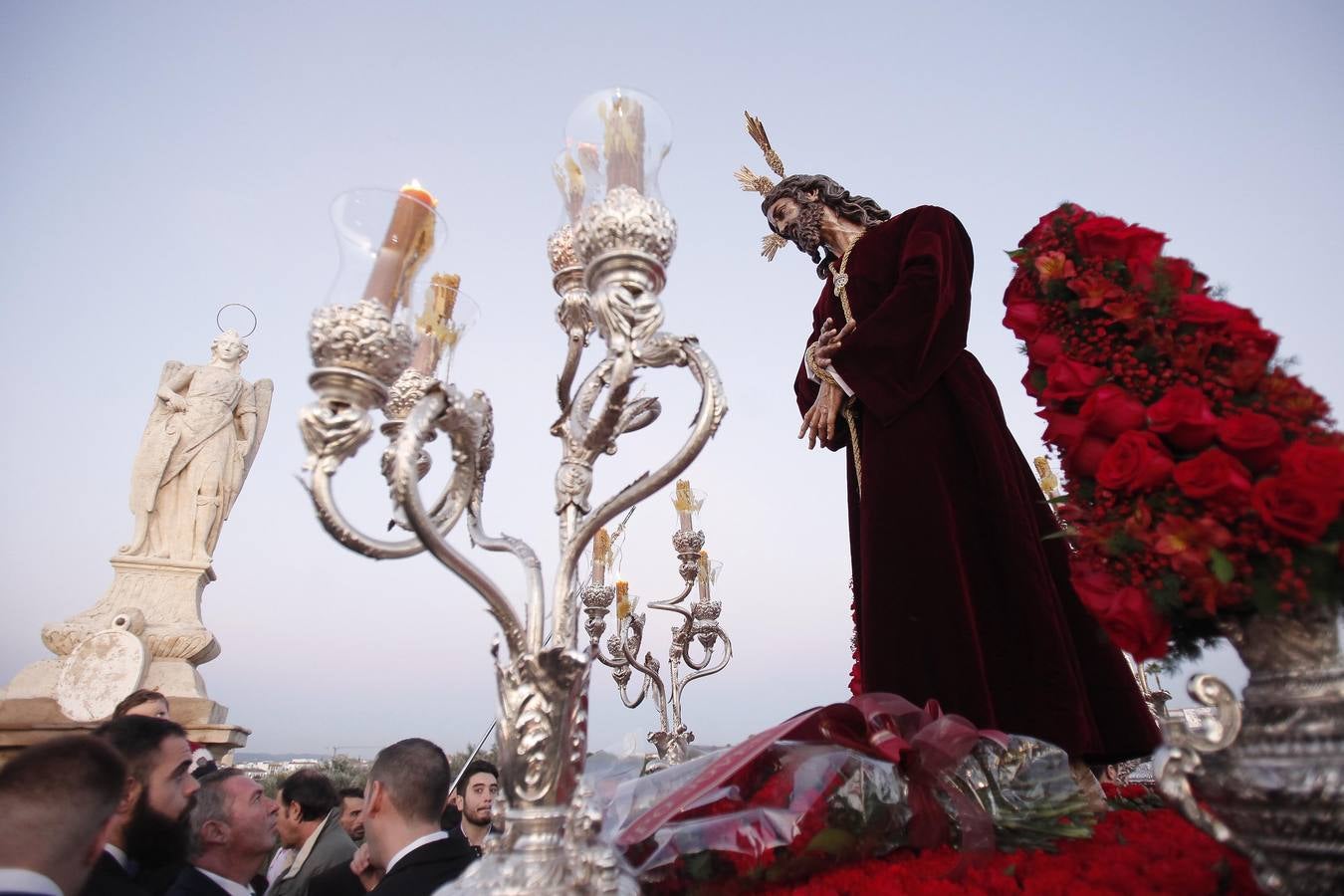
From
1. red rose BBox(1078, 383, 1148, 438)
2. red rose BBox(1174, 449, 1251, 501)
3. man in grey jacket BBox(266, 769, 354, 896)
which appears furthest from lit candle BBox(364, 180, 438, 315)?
man in grey jacket BBox(266, 769, 354, 896)

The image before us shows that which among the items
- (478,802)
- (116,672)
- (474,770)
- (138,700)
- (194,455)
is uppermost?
(194,455)

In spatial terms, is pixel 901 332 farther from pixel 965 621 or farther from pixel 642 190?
pixel 642 190

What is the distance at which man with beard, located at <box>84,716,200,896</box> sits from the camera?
281cm

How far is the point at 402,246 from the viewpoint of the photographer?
1.43m

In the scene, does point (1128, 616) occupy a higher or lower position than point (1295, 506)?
lower

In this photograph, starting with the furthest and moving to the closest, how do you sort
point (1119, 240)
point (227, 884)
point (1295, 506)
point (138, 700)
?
point (138, 700)
point (227, 884)
point (1119, 240)
point (1295, 506)

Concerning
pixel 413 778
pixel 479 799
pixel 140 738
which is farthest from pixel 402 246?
pixel 479 799

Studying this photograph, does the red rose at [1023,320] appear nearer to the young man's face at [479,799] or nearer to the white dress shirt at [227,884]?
the white dress shirt at [227,884]

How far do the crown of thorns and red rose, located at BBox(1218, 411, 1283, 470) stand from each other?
2.83 metres

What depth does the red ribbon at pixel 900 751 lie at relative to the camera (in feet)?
5.57

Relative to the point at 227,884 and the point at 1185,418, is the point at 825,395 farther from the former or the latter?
the point at 227,884

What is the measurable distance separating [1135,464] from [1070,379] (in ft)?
0.80

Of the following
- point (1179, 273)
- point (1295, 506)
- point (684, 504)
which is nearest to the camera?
point (1295, 506)

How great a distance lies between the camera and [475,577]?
1276 millimetres
